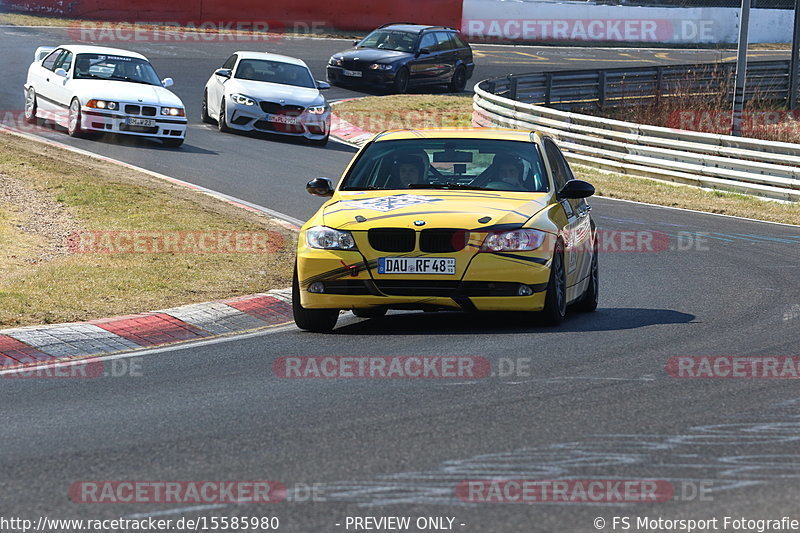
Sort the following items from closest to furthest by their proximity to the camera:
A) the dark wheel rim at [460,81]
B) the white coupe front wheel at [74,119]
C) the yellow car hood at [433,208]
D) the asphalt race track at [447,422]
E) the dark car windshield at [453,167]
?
the asphalt race track at [447,422], the yellow car hood at [433,208], the dark car windshield at [453,167], the white coupe front wheel at [74,119], the dark wheel rim at [460,81]

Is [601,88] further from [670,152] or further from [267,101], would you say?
[267,101]

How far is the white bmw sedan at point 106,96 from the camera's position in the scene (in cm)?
2364

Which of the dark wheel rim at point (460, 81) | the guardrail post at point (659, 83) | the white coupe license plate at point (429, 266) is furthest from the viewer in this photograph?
the dark wheel rim at point (460, 81)

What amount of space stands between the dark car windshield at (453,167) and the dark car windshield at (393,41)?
83.3 ft

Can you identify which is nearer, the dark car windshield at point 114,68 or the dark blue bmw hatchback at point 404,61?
the dark car windshield at point 114,68

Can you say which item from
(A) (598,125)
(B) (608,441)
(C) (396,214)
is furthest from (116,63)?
(B) (608,441)

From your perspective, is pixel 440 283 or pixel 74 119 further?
pixel 74 119

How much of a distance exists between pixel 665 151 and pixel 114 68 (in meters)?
10.0

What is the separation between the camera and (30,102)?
25734 mm

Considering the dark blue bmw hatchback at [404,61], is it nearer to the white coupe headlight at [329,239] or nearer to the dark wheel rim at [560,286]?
the dark wheel rim at [560,286]

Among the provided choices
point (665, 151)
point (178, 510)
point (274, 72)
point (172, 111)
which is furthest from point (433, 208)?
point (274, 72)

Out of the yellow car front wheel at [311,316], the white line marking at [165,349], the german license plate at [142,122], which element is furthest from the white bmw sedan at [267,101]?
the yellow car front wheel at [311,316]

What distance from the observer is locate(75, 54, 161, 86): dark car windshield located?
2427 centimetres

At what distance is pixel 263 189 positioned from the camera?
19.6 metres
